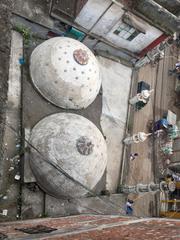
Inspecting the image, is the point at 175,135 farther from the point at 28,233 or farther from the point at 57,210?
the point at 28,233

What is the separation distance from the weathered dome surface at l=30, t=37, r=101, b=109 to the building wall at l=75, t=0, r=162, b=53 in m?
2.22

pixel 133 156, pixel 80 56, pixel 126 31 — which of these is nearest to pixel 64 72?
pixel 80 56

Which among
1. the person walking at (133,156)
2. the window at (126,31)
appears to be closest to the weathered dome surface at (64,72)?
the window at (126,31)

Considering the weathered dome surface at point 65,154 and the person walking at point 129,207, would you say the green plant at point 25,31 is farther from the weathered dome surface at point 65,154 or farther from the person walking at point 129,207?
the person walking at point 129,207

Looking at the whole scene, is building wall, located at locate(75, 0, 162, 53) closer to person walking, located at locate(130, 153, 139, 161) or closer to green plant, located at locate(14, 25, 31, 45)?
green plant, located at locate(14, 25, 31, 45)

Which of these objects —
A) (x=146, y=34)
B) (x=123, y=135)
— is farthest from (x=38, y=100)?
(x=146, y=34)

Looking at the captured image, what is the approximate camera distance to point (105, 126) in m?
19.4

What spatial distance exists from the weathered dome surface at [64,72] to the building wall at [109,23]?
2224 millimetres

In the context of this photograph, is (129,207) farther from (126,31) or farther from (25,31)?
(25,31)

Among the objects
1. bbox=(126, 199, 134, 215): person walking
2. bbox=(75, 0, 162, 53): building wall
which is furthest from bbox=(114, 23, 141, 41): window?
bbox=(126, 199, 134, 215): person walking

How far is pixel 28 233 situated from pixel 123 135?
11.2 metres

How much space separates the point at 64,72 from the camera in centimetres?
1574

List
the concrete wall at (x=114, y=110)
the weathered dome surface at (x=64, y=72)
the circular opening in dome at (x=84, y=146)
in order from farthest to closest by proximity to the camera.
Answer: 1. the concrete wall at (x=114, y=110)
2. the weathered dome surface at (x=64, y=72)
3. the circular opening in dome at (x=84, y=146)

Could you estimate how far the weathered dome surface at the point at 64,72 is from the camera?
1581 cm
